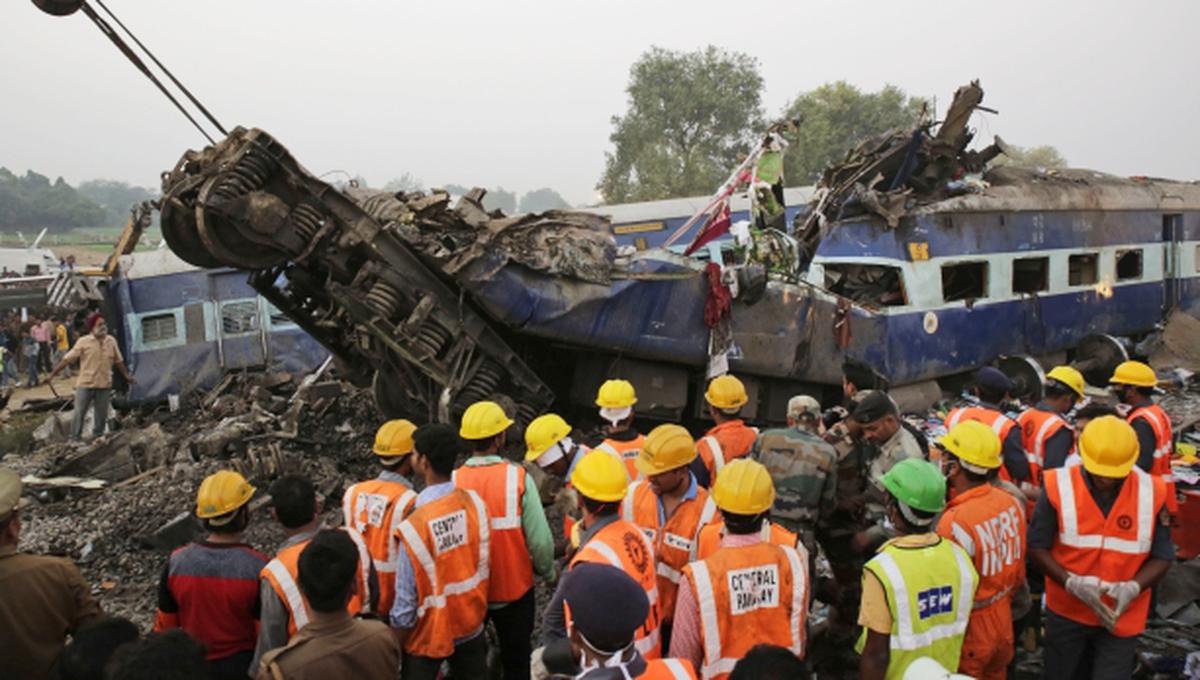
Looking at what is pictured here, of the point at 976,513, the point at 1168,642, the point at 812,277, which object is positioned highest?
the point at 812,277

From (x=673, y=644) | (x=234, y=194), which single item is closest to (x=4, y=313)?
(x=234, y=194)

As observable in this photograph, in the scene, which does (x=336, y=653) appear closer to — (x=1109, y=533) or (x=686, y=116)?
(x=1109, y=533)

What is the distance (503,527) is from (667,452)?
2.72 feet

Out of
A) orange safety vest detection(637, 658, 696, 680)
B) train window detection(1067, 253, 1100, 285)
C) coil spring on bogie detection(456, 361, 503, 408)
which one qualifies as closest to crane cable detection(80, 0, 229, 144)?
coil spring on bogie detection(456, 361, 503, 408)

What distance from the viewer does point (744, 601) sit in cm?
244

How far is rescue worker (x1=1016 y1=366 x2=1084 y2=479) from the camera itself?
4160mm

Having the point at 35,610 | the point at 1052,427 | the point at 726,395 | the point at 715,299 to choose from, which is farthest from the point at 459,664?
the point at 715,299

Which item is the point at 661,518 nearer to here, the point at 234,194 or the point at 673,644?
the point at 673,644

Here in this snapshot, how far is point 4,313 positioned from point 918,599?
24089mm

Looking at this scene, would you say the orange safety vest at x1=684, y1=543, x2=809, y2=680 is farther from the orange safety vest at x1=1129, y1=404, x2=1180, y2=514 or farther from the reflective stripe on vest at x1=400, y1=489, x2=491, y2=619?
the orange safety vest at x1=1129, y1=404, x2=1180, y2=514

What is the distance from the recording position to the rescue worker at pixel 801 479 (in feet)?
11.9

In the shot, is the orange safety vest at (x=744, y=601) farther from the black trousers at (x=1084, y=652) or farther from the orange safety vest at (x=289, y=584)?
the black trousers at (x=1084, y=652)

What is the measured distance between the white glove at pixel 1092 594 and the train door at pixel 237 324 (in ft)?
37.8

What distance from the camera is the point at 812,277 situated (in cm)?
983
